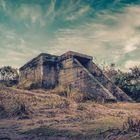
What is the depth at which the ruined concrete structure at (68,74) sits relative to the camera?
625 inches

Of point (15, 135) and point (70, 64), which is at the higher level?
point (70, 64)

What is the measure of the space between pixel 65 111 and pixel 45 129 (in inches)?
123

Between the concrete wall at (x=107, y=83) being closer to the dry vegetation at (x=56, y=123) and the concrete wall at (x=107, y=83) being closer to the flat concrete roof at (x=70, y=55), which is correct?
the flat concrete roof at (x=70, y=55)

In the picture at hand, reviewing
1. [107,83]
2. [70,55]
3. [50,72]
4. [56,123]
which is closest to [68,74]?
[70,55]

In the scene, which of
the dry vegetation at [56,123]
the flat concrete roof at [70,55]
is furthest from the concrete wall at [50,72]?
the dry vegetation at [56,123]

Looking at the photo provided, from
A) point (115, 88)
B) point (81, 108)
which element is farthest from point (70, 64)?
point (81, 108)

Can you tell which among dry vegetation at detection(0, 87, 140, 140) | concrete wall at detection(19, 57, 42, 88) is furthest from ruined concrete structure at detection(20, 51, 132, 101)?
dry vegetation at detection(0, 87, 140, 140)

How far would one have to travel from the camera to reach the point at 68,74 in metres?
17.0

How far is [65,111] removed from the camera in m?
9.95

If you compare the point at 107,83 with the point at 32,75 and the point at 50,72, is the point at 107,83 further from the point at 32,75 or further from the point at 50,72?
the point at 32,75

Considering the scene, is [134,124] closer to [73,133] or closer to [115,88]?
[73,133]

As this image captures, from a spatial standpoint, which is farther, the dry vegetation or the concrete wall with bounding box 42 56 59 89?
the concrete wall with bounding box 42 56 59 89

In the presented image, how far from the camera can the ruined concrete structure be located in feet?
52.1

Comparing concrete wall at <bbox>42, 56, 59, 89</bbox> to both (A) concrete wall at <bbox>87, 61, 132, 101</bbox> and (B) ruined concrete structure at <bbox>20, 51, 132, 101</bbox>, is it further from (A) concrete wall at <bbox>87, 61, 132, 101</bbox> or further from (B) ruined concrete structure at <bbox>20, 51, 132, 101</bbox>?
(A) concrete wall at <bbox>87, 61, 132, 101</bbox>
